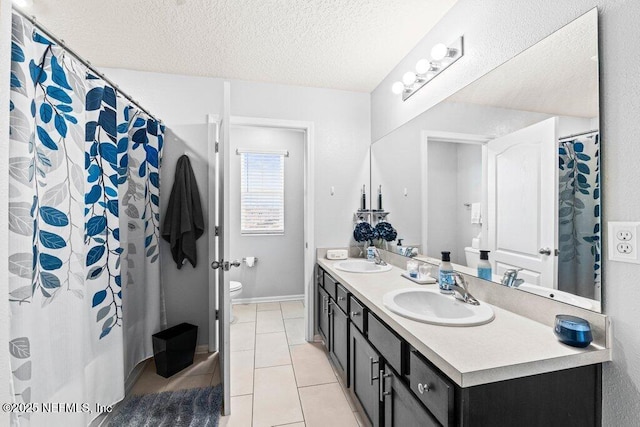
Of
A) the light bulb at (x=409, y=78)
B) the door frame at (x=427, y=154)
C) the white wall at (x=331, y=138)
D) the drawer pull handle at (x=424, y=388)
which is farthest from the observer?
the white wall at (x=331, y=138)

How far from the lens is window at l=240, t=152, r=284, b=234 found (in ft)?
11.8

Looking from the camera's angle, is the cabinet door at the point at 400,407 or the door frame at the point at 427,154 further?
the door frame at the point at 427,154

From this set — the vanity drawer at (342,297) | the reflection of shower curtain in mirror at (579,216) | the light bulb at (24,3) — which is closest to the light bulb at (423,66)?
the reflection of shower curtain in mirror at (579,216)

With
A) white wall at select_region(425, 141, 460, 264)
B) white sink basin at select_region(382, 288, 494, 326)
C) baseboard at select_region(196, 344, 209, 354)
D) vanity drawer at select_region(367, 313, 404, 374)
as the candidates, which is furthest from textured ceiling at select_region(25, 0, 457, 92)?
baseboard at select_region(196, 344, 209, 354)

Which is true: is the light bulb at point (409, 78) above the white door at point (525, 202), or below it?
above

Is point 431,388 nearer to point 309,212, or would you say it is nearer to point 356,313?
point 356,313

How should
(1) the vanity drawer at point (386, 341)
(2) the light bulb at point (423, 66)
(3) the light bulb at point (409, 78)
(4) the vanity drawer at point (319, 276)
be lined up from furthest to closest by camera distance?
(4) the vanity drawer at point (319, 276), (3) the light bulb at point (409, 78), (2) the light bulb at point (423, 66), (1) the vanity drawer at point (386, 341)

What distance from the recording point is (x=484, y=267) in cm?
145

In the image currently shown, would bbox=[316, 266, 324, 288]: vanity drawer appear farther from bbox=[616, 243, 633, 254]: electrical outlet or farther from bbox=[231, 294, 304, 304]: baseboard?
bbox=[616, 243, 633, 254]: electrical outlet

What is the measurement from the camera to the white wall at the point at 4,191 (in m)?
0.89

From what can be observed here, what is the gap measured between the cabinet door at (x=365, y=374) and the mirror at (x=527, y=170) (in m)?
0.71

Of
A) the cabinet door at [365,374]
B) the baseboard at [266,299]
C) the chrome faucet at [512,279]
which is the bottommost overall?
the baseboard at [266,299]

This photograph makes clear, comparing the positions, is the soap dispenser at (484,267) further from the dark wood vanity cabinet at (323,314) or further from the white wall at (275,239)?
the white wall at (275,239)

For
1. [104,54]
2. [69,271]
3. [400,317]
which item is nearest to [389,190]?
[400,317]
